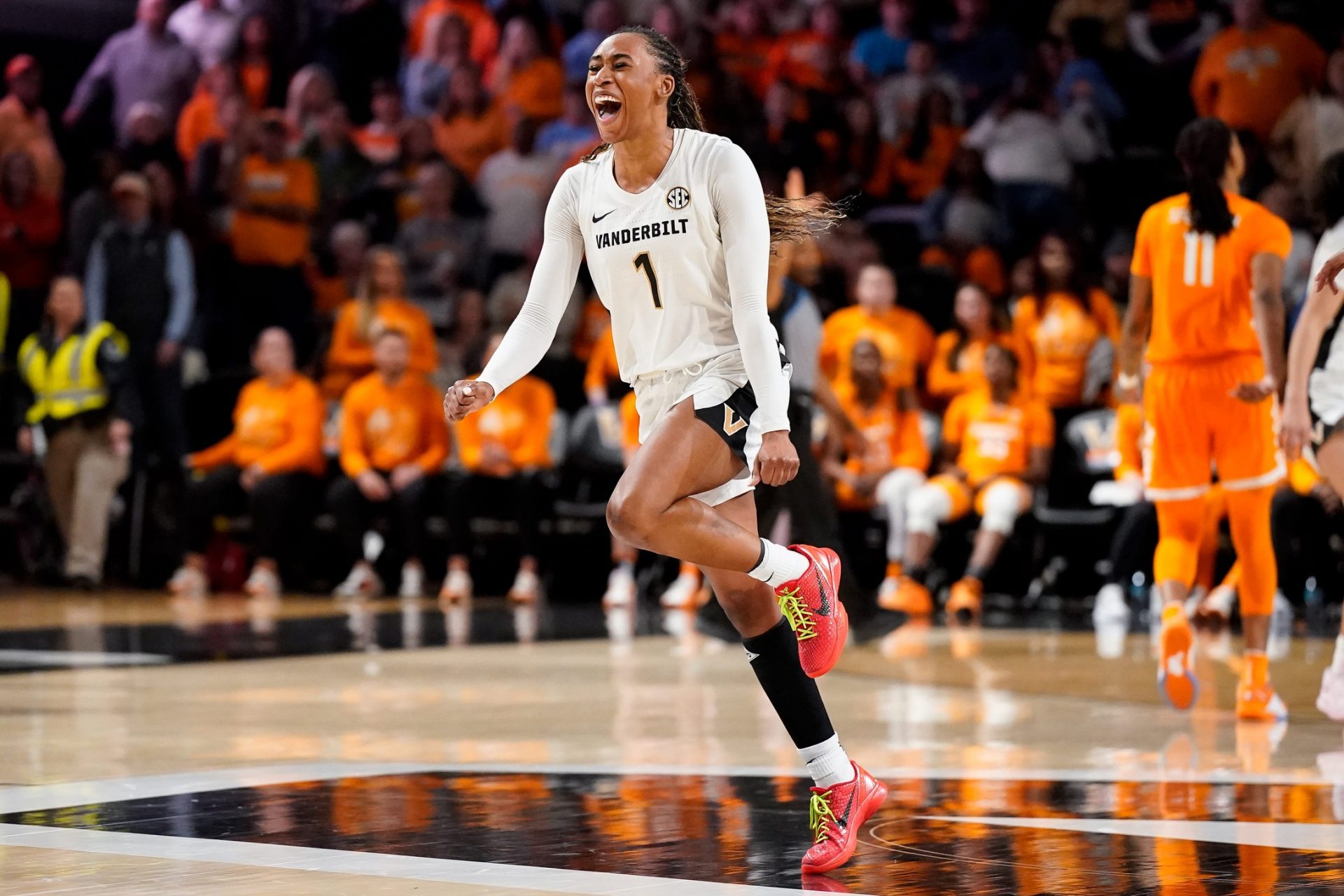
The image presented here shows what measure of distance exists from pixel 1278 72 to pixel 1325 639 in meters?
4.45

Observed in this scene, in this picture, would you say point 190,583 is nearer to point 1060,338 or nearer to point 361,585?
point 361,585

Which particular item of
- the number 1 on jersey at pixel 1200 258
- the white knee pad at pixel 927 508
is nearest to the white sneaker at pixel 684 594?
the white knee pad at pixel 927 508

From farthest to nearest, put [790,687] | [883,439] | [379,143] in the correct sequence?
[379,143], [883,439], [790,687]

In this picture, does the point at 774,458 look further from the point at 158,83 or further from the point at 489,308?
the point at 158,83

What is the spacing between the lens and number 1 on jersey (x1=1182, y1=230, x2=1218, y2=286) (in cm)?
674

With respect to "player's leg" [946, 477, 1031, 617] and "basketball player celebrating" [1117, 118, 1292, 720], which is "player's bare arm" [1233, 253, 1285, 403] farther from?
"player's leg" [946, 477, 1031, 617]

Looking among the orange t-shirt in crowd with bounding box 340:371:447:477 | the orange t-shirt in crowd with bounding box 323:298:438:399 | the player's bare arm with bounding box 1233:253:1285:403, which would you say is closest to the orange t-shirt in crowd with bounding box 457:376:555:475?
the orange t-shirt in crowd with bounding box 340:371:447:477

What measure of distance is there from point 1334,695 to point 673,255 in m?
3.19

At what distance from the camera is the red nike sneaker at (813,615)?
445 cm

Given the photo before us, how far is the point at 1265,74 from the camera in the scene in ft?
40.9

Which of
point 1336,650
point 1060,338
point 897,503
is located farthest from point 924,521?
point 1336,650

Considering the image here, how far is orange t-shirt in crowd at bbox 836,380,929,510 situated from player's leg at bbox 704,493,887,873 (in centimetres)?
724

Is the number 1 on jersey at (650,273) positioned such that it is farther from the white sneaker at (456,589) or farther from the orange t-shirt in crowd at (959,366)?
the white sneaker at (456,589)

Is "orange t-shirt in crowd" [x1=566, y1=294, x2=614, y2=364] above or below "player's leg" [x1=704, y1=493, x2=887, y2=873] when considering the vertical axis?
above
